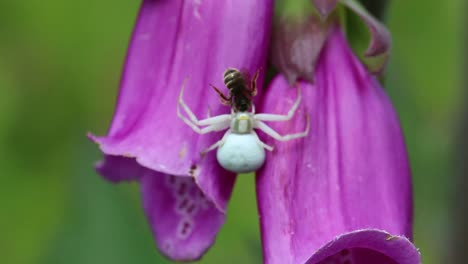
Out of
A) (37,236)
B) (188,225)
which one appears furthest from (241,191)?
(188,225)

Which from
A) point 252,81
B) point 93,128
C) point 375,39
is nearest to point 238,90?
point 252,81

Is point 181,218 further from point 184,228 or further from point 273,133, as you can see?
point 273,133

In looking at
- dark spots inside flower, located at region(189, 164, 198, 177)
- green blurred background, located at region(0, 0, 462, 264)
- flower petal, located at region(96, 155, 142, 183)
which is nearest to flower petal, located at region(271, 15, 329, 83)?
dark spots inside flower, located at region(189, 164, 198, 177)

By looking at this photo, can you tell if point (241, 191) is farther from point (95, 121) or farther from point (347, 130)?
point (347, 130)

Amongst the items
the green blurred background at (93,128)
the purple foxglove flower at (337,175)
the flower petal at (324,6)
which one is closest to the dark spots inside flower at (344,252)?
the purple foxglove flower at (337,175)

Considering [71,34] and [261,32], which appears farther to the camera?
[71,34]

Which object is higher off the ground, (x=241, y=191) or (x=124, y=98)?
(x=124, y=98)
